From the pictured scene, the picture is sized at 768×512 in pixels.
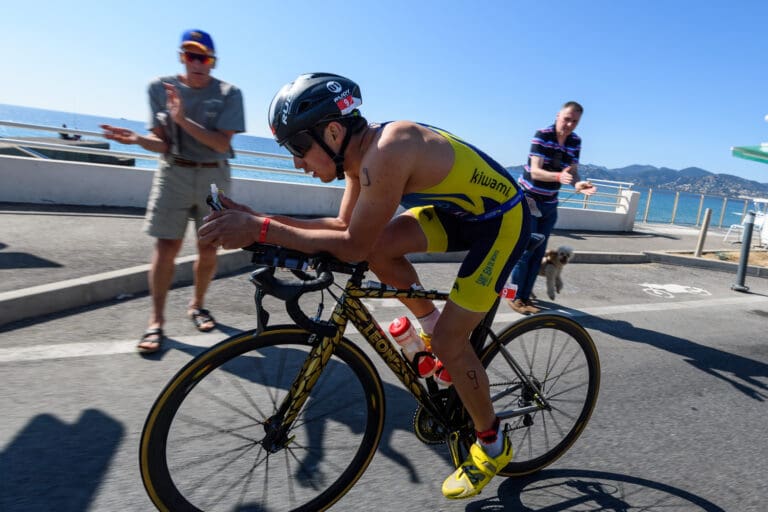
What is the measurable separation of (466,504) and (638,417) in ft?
5.49

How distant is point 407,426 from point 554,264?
11.6 ft

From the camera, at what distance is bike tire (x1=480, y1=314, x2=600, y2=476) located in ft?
9.04

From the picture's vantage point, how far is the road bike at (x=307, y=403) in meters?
1.99

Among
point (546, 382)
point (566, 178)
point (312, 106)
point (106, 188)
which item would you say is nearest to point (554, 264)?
point (566, 178)

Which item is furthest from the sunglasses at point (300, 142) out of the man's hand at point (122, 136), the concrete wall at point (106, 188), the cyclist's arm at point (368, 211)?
the concrete wall at point (106, 188)

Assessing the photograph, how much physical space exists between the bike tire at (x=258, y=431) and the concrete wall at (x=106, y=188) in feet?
26.1

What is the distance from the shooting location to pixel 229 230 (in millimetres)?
1866

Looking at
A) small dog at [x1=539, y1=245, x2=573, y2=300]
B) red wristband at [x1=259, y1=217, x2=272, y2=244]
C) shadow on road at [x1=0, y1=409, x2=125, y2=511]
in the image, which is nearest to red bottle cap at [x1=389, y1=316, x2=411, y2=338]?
red wristband at [x1=259, y1=217, x2=272, y2=244]

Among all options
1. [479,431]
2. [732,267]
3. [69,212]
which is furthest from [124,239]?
[732,267]

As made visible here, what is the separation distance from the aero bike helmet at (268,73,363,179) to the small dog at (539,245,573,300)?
437cm

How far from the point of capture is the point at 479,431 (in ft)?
8.23

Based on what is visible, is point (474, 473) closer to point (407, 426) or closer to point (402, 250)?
point (407, 426)

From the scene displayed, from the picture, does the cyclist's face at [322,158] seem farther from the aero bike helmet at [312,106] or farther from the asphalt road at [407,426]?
the asphalt road at [407,426]

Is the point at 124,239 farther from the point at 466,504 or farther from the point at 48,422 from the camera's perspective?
the point at 466,504
